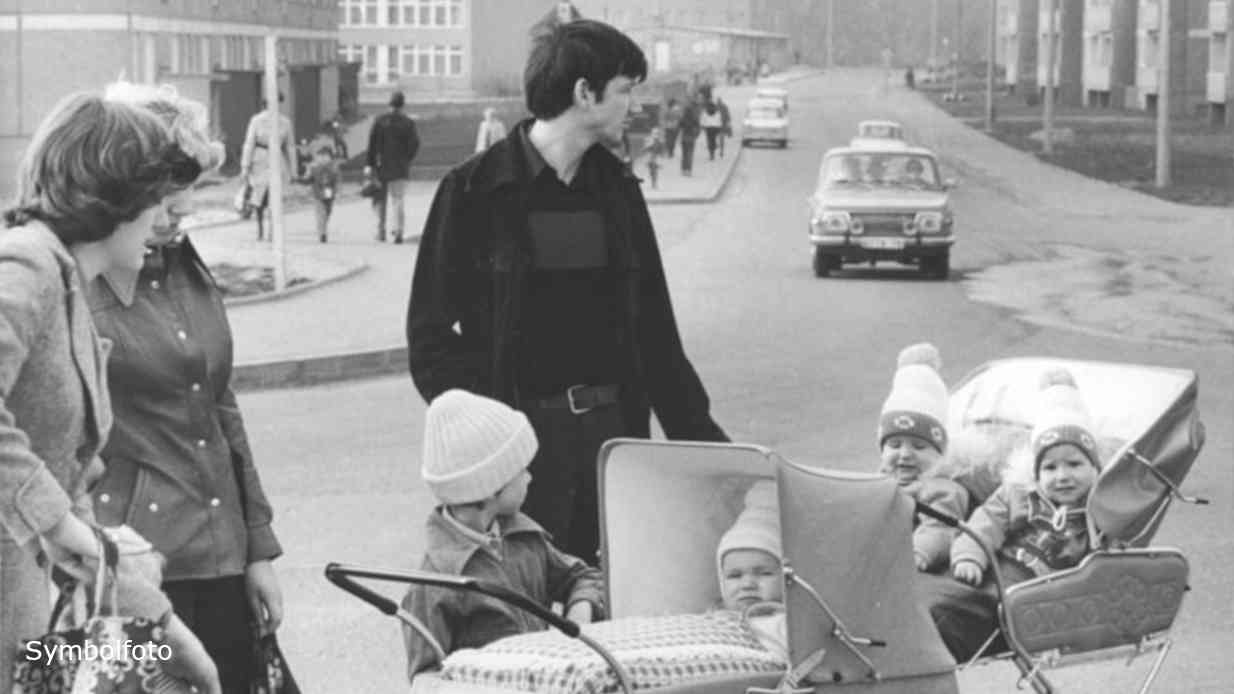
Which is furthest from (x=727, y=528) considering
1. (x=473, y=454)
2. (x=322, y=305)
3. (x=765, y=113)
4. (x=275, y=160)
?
(x=765, y=113)

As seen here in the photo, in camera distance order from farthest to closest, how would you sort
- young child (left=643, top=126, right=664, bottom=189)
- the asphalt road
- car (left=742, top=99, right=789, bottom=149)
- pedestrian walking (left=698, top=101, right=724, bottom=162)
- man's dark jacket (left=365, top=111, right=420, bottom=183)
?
car (left=742, top=99, right=789, bottom=149), pedestrian walking (left=698, top=101, right=724, bottom=162), young child (left=643, top=126, right=664, bottom=189), man's dark jacket (left=365, top=111, right=420, bottom=183), the asphalt road

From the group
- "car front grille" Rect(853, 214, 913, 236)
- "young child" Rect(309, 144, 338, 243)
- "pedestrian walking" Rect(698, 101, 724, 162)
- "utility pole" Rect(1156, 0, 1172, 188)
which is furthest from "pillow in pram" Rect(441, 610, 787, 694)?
"pedestrian walking" Rect(698, 101, 724, 162)

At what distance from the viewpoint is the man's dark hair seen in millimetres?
5836

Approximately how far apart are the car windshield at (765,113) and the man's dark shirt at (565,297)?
65736 mm

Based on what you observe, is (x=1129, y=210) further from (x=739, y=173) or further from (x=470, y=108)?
(x=470, y=108)

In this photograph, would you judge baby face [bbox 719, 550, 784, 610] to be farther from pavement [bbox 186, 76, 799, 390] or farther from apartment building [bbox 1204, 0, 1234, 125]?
apartment building [bbox 1204, 0, 1234, 125]

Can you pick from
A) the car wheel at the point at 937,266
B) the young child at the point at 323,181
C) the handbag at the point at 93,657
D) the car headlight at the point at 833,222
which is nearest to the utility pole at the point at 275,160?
the car headlight at the point at 833,222

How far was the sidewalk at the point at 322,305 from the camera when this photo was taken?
17484mm

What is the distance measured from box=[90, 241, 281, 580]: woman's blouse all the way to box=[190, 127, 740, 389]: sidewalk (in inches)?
465

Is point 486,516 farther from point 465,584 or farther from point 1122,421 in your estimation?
point 1122,421

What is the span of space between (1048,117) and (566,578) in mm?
64101

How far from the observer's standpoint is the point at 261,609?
17.0 ft

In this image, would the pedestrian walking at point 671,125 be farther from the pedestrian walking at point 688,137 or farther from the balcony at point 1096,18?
the balcony at point 1096,18

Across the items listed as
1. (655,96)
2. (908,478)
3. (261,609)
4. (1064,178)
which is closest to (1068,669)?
(908,478)
